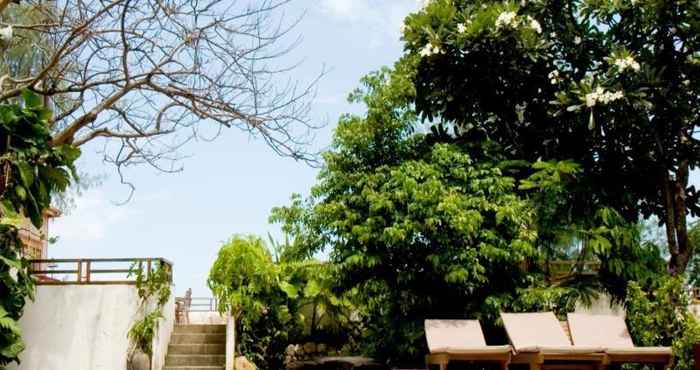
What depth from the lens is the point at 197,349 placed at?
13508 millimetres

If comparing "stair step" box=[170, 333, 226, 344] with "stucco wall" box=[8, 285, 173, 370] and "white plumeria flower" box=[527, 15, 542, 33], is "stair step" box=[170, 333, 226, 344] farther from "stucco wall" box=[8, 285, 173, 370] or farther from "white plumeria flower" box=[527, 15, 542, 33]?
"white plumeria flower" box=[527, 15, 542, 33]

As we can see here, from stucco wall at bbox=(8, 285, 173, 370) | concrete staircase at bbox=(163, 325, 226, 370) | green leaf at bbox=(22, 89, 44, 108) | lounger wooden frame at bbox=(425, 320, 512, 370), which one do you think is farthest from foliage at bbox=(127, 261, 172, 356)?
lounger wooden frame at bbox=(425, 320, 512, 370)

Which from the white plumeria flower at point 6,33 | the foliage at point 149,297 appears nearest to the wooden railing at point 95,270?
the foliage at point 149,297

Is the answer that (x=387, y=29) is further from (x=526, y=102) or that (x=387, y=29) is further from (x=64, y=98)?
(x=64, y=98)

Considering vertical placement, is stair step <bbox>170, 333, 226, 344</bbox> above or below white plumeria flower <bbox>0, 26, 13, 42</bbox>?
below

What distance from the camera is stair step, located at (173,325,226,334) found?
13828mm

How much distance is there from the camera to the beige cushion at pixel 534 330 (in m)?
10.1

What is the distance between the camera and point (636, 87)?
11336 mm

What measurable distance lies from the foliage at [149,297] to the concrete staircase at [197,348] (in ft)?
2.29

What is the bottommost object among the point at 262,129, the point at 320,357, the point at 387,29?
the point at 320,357

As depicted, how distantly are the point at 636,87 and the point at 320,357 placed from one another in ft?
20.0

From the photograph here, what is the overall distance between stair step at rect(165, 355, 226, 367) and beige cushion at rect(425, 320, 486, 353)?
3952mm

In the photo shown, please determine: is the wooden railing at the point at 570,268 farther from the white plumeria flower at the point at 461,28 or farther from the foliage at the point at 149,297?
the foliage at the point at 149,297

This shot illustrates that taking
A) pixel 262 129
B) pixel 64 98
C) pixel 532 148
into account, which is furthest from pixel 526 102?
pixel 64 98
